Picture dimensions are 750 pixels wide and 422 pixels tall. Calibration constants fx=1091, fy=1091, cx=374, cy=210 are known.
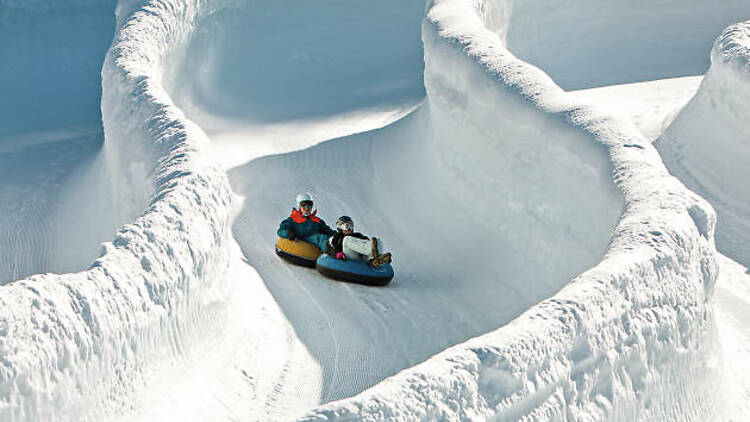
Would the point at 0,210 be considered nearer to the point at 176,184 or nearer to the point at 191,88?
the point at 191,88

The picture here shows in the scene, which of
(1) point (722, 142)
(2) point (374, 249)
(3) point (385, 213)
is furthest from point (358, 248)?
(1) point (722, 142)

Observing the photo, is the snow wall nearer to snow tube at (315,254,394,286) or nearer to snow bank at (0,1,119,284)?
snow tube at (315,254,394,286)

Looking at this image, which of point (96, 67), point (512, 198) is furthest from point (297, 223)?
point (96, 67)

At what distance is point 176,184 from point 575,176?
10.2ft

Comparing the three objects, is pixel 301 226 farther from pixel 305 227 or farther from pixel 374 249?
pixel 374 249

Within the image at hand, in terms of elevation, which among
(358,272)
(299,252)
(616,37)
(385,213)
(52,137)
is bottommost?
(358,272)

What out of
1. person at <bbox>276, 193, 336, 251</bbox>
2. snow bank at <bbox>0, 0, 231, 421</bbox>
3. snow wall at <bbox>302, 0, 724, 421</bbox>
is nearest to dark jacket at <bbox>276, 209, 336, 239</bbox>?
person at <bbox>276, 193, 336, 251</bbox>

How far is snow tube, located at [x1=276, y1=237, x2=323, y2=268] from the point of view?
966 centimetres

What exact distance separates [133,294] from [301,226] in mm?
3344

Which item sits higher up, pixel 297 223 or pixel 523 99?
pixel 523 99

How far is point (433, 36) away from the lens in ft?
37.0

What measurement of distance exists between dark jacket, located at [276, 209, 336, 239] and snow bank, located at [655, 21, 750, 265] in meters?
3.90

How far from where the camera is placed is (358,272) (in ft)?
30.3

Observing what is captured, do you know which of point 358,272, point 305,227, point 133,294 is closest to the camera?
point 133,294
